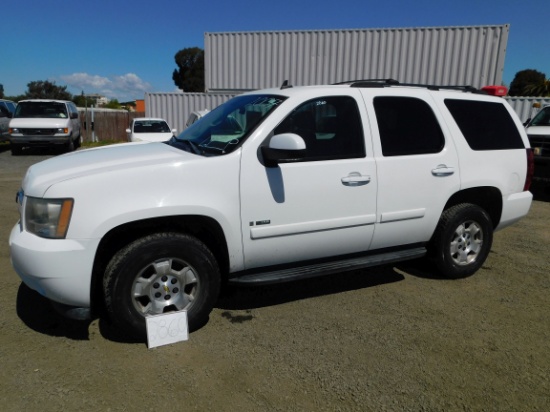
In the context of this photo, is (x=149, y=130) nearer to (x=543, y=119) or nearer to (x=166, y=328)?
(x=543, y=119)

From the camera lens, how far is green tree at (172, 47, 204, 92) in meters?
61.7

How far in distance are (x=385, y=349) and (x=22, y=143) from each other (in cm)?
1475

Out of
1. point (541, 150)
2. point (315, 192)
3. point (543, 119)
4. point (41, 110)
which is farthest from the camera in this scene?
point (41, 110)

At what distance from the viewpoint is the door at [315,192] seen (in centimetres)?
304

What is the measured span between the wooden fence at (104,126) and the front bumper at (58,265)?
20028 millimetres

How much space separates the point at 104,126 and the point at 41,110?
23.9 ft

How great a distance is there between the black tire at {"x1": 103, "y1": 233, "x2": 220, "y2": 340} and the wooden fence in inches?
790

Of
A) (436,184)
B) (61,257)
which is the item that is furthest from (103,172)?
(436,184)

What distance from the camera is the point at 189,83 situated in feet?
205

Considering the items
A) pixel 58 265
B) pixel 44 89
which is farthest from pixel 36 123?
pixel 44 89

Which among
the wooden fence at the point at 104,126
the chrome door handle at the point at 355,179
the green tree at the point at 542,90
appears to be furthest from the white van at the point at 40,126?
the green tree at the point at 542,90

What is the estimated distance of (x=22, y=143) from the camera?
14023mm

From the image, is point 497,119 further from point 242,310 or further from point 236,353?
point 236,353

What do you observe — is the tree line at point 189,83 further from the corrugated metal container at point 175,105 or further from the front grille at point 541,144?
the front grille at point 541,144
